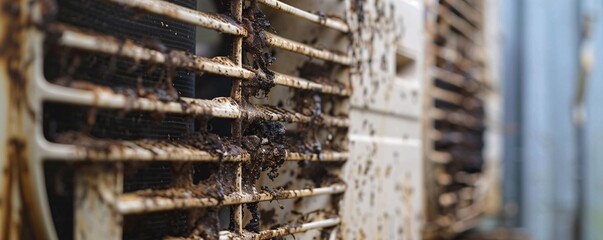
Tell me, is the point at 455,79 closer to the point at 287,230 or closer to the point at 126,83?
the point at 287,230

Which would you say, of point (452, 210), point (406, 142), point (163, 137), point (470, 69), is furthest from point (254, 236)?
point (470, 69)

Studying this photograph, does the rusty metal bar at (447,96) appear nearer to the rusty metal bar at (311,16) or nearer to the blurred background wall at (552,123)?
the blurred background wall at (552,123)

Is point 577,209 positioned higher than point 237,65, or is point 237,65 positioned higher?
point 237,65

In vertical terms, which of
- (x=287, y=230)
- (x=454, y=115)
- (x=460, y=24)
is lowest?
(x=287, y=230)

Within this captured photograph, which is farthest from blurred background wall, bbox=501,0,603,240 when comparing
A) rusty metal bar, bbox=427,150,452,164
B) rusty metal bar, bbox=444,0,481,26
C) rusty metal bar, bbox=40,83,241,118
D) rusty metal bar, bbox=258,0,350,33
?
rusty metal bar, bbox=40,83,241,118

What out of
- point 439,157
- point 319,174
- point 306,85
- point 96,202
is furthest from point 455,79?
point 96,202

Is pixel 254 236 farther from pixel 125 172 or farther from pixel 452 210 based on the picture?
pixel 452 210

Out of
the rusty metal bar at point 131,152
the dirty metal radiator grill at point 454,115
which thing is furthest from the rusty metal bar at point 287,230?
the dirty metal radiator grill at point 454,115
